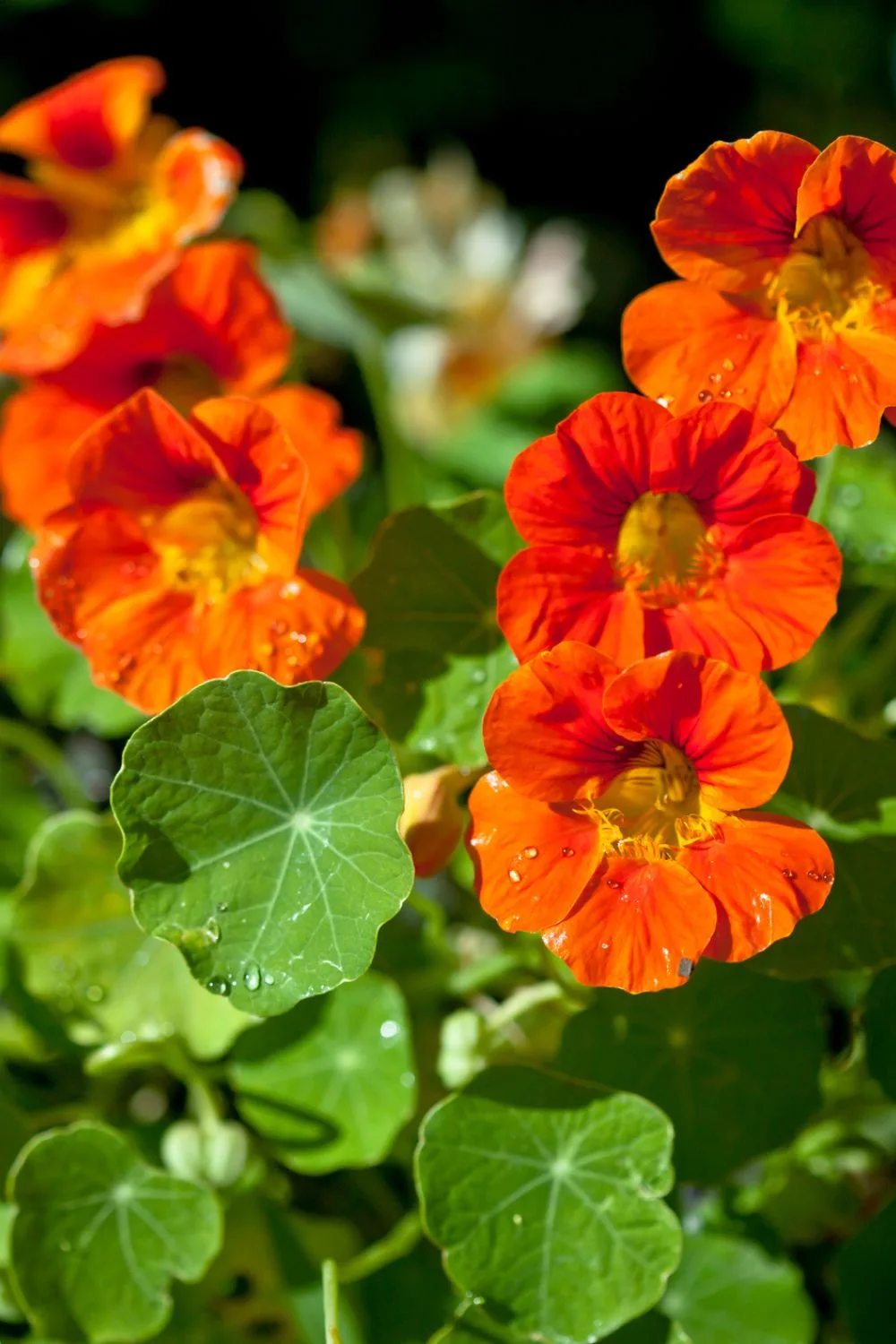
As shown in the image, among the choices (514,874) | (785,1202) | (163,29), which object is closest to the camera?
(514,874)

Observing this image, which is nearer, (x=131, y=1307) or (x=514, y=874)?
(x=514, y=874)

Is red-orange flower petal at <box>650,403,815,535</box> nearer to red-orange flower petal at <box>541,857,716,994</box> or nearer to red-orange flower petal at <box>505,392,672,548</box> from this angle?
red-orange flower petal at <box>505,392,672,548</box>

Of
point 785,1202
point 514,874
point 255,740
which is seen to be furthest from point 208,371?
point 785,1202

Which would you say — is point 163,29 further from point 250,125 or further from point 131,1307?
point 131,1307

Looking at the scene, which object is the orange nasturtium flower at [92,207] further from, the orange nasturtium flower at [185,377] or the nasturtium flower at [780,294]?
the nasturtium flower at [780,294]

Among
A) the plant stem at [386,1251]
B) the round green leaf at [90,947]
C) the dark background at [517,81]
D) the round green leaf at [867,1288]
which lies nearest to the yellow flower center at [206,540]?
the round green leaf at [90,947]

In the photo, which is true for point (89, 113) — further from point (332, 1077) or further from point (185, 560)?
point (332, 1077)

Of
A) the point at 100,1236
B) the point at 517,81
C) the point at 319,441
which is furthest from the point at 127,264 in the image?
the point at 517,81
